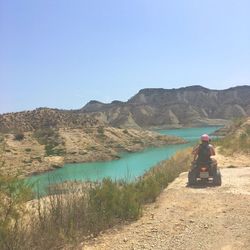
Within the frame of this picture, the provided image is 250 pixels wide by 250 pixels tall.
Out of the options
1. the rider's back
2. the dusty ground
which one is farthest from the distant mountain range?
the dusty ground

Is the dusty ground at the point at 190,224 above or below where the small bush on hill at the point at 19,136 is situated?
below

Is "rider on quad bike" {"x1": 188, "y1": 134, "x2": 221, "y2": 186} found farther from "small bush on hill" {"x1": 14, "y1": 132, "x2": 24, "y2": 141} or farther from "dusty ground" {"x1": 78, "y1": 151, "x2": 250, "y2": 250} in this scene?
"small bush on hill" {"x1": 14, "y1": 132, "x2": 24, "y2": 141}

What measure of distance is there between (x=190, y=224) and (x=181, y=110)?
144 m

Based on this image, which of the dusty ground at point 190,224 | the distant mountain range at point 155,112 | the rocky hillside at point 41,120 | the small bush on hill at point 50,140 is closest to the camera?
the dusty ground at point 190,224

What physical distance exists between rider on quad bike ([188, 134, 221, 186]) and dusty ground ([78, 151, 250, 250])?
86cm

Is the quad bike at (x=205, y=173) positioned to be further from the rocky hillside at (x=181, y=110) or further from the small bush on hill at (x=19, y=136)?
the rocky hillside at (x=181, y=110)

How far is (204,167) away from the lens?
13594 mm

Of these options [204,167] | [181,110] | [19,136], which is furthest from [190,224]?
[181,110]

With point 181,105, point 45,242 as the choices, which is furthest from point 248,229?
point 181,105

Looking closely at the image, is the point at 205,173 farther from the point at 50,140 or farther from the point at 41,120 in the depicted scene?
the point at 41,120

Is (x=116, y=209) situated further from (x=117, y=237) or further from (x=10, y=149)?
(x=10, y=149)

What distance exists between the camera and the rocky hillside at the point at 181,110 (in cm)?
14100

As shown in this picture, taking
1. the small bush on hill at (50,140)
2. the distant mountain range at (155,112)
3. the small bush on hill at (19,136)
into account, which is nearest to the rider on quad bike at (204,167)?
the small bush on hill at (50,140)

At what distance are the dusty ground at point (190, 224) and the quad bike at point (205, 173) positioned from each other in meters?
0.78
